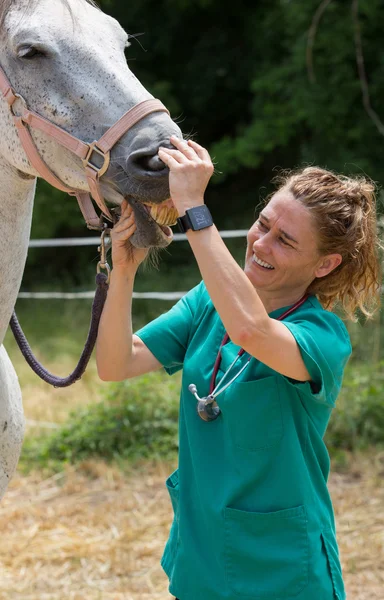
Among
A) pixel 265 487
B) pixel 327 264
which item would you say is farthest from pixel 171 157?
pixel 265 487

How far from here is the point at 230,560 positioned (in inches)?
63.1

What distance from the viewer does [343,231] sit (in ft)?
5.47

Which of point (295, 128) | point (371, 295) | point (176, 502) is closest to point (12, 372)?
point (176, 502)

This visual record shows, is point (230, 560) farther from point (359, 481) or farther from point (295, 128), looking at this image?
point (295, 128)

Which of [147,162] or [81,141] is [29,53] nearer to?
[81,141]

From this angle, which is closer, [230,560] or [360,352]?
[230,560]

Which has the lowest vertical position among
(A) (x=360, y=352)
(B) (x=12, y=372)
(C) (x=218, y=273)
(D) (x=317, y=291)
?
(A) (x=360, y=352)

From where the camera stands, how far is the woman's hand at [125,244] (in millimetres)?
1614

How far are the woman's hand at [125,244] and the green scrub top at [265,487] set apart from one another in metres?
0.29

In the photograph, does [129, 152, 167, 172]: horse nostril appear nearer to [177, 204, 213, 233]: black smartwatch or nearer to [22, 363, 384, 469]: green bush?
[177, 204, 213, 233]: black smartwatch

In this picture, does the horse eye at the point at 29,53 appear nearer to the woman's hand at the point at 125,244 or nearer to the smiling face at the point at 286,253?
the woman's hand at the point at 125,244

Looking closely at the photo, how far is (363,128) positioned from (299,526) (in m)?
6.80

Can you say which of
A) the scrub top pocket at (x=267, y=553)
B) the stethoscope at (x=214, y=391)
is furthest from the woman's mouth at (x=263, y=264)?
the scrub top pocket at (x=267, y=553)

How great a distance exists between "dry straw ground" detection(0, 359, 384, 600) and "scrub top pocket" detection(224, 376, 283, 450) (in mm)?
1654
